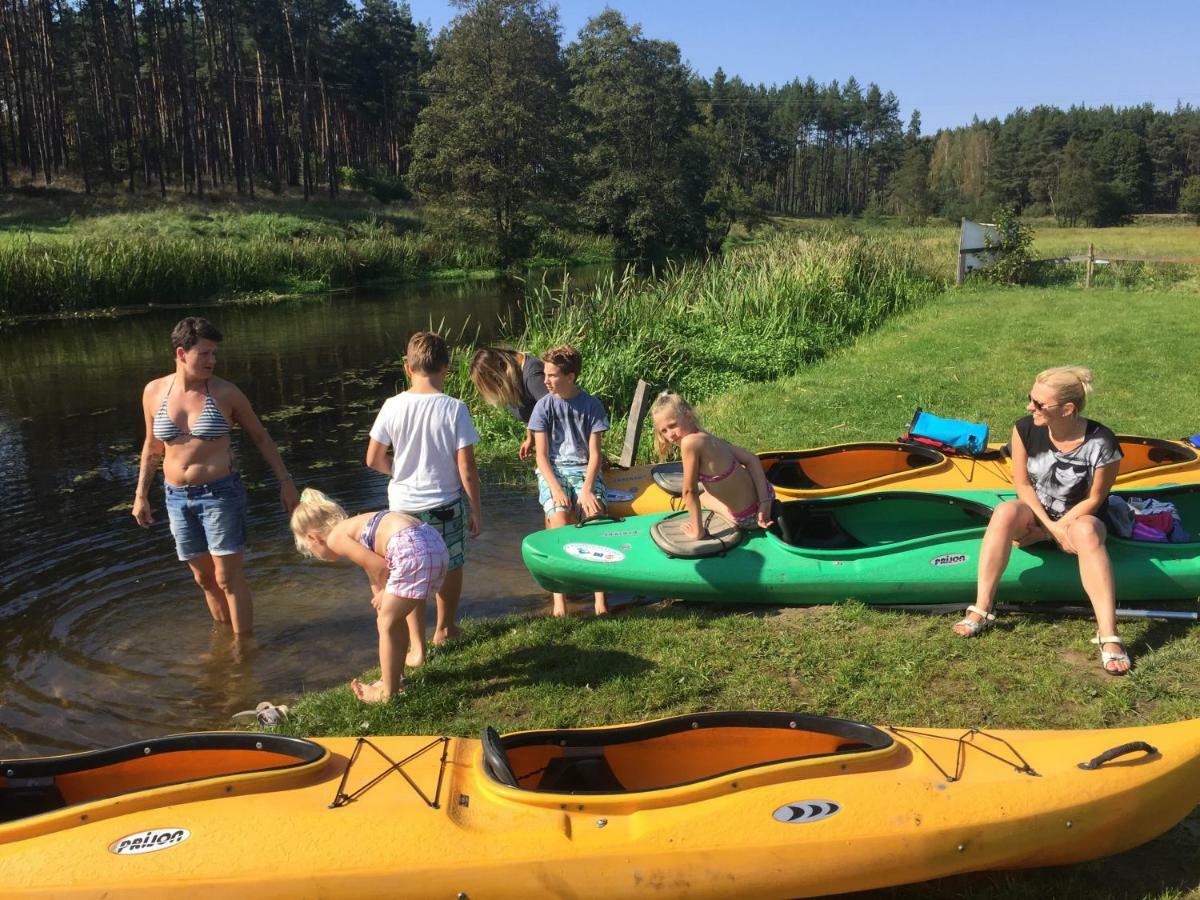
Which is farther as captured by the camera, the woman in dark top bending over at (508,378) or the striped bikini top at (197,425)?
the woman in dark top bending over at (508,378)

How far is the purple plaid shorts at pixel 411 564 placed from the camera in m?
4.04

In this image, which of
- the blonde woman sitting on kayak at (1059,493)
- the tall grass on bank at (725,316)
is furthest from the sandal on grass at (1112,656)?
the tall grass on bank at (725,316)

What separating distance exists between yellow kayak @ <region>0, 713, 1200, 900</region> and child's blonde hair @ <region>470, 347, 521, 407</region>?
2984 mm

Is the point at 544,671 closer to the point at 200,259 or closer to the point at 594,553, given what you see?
the point at 594,553

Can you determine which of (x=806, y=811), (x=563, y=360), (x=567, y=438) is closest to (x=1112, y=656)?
(x=806, y=811)

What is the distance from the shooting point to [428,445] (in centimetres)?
459

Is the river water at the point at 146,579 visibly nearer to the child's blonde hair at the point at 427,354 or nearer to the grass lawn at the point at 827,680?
the grass lawn at the point at 827,680

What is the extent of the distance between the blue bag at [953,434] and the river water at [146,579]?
10.9ft

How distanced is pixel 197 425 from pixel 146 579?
2494 mm

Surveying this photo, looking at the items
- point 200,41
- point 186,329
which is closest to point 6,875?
point 186,329

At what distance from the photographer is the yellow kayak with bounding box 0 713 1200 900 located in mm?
2830

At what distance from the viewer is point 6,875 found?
9.22 feet

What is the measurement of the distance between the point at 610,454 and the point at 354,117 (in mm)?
57586

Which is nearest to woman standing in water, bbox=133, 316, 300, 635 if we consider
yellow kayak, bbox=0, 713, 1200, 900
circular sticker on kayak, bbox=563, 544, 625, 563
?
circular sticker on kayak, bbox=563, 544, 625, 563
